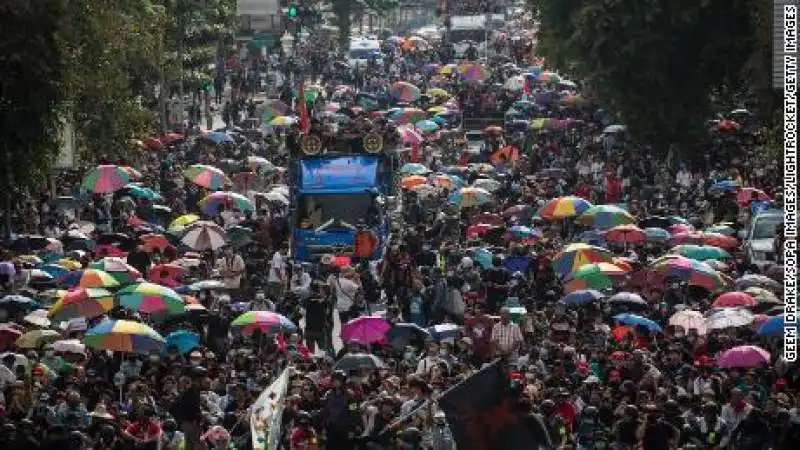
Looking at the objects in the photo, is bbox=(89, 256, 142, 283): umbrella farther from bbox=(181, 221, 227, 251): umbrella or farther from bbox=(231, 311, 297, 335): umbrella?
bbox=(181, 221, 227, 251): umbrella

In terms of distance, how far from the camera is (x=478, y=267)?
115 ft

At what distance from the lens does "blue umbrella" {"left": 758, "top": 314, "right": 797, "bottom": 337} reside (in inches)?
1000

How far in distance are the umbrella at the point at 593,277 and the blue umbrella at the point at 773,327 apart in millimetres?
5117

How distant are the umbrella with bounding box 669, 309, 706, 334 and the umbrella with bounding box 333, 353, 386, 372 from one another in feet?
13.9

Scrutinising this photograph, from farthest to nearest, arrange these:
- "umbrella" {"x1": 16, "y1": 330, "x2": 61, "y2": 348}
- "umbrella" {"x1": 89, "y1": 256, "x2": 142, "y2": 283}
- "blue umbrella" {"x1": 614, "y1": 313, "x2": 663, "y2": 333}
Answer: "umbrella" {"x1": 89, "y1": 256, "x2": 142, "y2": 283} → "blue umbrella" {"x1": 614, "y1": 313, "x2": 663, "y2": 333} → "umbrella" {"x1": 16, "y1": 330, "x2": 61, "y2": 348}

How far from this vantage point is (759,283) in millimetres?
29844

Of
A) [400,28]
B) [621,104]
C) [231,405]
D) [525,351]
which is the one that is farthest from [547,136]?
[400,28]

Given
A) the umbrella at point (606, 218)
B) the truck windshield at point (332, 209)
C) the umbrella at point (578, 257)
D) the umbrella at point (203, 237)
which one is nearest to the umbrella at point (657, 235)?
the umbrella at point (606, 218)

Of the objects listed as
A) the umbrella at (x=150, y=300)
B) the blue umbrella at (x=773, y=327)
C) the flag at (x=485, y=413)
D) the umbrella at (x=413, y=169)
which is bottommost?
the umbrella at (x=413, y=169)

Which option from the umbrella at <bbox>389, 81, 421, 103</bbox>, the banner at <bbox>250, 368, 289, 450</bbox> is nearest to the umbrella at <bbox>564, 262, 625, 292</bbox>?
the banner at <bbox>250, 368, 289, 450</bbox>

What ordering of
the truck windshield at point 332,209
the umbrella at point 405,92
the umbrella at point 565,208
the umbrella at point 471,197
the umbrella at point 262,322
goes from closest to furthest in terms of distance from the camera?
1. the umbrella at point 262,322
2. the umbrella at point 565,208
3. the truck windshield at point 332,209
4. the umbrella at point 471,197
5. the umbrella at point 405,92

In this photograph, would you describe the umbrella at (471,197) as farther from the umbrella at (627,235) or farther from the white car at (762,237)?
the umbrella at (627,235)

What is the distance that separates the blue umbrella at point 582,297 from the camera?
29.9 m

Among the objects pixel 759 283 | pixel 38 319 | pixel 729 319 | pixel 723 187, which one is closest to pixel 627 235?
pixel 759 283
